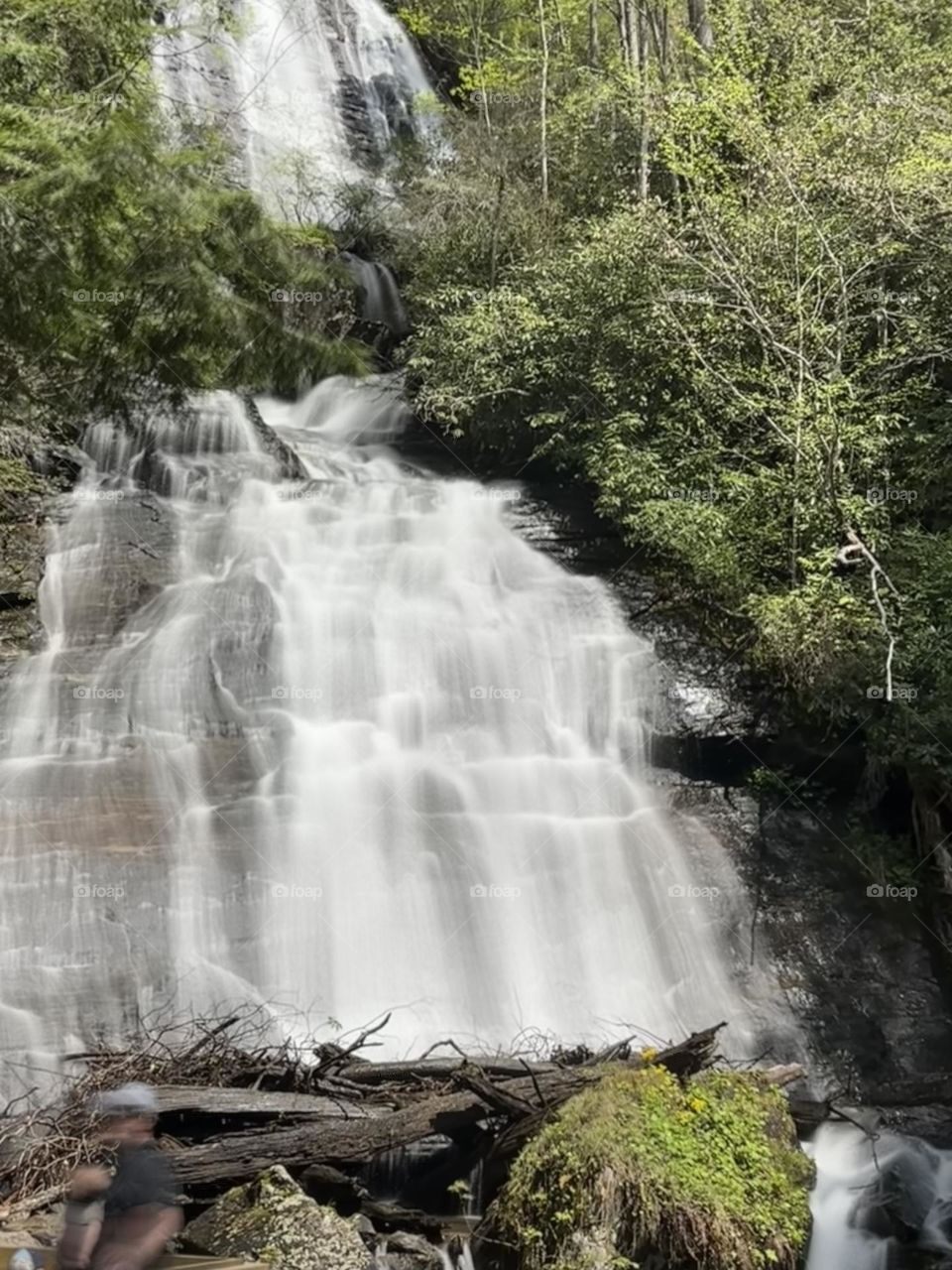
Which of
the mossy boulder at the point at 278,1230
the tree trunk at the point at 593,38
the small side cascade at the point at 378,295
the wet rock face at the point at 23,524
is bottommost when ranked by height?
the mossy boulder at the point at 278,1230

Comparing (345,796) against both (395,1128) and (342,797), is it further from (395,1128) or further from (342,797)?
(395,1128)

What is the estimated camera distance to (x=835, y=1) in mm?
16141

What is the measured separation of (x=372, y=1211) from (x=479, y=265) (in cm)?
1329

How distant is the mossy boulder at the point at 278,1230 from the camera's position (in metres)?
5.02

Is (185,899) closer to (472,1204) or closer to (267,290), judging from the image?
(472,1204)

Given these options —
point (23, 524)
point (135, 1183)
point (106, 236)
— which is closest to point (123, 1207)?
point (135, 1183)

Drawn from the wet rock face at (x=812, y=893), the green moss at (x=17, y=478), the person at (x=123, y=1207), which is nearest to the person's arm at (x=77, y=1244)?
the person at (x=123, y=1207)

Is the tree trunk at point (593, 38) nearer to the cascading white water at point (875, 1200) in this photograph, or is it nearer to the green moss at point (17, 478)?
the green moss at point (17, 478)

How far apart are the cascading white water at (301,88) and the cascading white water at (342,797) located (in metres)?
9.25

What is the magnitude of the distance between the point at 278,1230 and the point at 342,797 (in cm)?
410

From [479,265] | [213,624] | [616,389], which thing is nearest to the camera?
[213,624]

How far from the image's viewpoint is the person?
3.84 meters

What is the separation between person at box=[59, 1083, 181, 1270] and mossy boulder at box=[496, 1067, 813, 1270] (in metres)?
2.15

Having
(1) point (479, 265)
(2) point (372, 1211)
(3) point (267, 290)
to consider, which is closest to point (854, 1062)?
(2) point (372, 1211)
